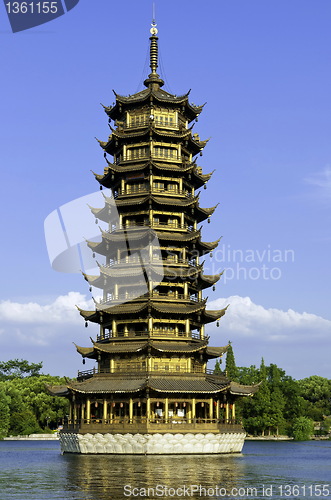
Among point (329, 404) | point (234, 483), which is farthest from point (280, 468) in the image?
point (329, 404)

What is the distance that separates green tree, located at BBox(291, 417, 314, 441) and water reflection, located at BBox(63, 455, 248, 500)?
2243 inches

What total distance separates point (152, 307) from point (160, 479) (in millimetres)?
23696

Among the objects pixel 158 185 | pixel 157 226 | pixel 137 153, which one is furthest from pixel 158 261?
pixel 137 153

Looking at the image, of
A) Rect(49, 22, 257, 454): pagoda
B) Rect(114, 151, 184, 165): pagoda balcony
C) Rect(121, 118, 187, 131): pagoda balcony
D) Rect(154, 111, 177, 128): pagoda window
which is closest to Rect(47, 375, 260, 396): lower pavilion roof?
Rect(49, 22, 257, 454): pagoda

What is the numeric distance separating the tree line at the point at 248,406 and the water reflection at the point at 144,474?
2079 inches

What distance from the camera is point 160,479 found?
35.2 m

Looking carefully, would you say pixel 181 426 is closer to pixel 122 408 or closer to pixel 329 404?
pixel 122 408

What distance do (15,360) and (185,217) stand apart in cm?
8655

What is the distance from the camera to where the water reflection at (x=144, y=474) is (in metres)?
31.9

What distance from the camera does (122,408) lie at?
57.2 meters

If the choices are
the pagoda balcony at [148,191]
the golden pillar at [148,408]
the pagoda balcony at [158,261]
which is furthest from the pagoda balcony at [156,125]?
the golden pillar at [148,408]

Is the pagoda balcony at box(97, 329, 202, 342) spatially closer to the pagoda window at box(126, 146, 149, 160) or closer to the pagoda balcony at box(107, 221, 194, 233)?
the pagoda balcony at box(107, 221, 194, 233)

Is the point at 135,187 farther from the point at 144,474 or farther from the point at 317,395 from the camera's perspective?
the point at 317,395

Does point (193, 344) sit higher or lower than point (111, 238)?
lower
